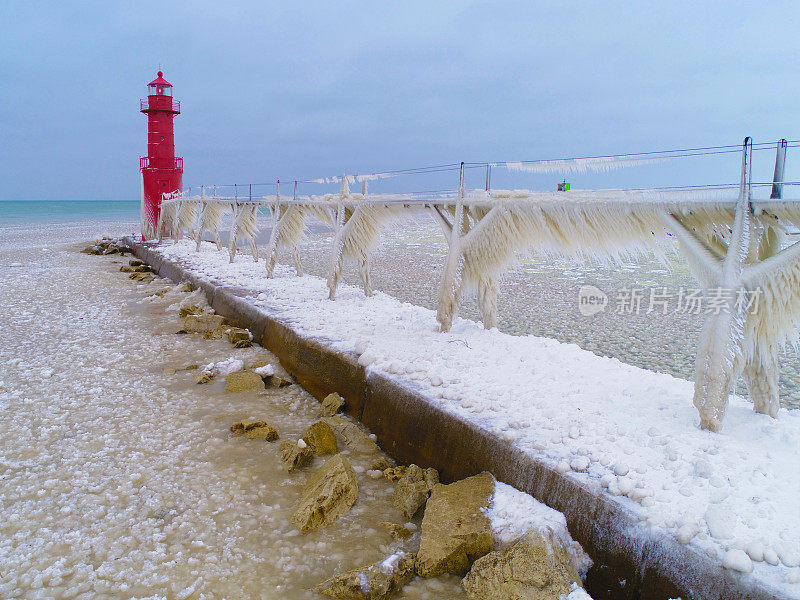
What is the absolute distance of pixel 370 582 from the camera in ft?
10.1

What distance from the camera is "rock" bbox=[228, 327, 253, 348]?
8.23m

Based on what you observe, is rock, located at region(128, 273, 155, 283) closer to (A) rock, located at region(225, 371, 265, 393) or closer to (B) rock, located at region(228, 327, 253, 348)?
(B) rock, located at region(228, 327, 253, 348)

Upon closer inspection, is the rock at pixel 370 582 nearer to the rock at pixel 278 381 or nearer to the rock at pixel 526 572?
the rock at pixel 526 572

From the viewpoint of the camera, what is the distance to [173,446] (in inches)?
194

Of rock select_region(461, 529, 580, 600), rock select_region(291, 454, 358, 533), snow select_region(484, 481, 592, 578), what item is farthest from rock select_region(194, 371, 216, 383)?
rock select_region(461, 529, 580, 600)

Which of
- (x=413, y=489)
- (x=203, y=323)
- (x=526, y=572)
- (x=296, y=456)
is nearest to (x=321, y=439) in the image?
(x=296, y=456)

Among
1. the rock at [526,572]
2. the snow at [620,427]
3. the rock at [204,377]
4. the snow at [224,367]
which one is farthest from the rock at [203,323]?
the rock at [526,572]

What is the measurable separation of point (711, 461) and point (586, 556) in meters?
1.02

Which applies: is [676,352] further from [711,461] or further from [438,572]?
[438,572]

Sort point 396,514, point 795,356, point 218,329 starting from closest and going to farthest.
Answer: point 396,514 → point 795,356 → point 218,329

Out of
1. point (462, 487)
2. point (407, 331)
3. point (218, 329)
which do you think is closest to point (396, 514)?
point (462, 487)

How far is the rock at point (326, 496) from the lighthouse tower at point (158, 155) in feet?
81.7

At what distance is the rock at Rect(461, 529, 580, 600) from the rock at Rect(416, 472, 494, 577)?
15cm

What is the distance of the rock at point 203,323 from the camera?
9.08m
